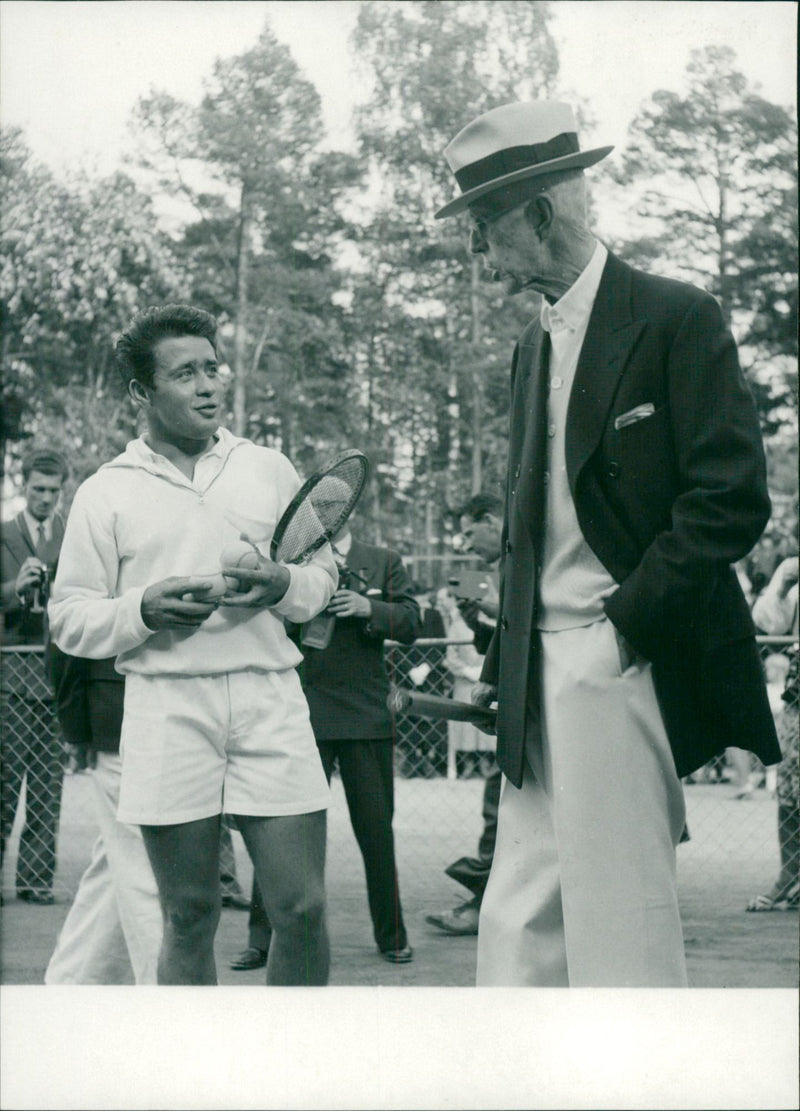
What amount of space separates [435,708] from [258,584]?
0.49 m

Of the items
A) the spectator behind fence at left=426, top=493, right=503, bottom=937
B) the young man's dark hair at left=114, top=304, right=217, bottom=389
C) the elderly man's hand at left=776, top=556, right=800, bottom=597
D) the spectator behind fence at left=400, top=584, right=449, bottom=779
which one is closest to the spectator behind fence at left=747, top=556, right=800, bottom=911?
the elderly man's hand at left=776, top=556, right=800, bottom=597

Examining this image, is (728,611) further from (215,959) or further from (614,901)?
(215,959)

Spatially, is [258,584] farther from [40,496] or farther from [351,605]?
[351,605]

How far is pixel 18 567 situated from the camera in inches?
188

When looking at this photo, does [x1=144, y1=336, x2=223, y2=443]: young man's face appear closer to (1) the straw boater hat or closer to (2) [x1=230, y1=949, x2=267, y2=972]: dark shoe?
(1) the straw boater hat

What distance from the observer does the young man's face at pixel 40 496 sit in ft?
14.3

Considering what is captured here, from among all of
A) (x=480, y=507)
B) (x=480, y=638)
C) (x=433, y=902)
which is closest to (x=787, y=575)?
(x=480, y=507)

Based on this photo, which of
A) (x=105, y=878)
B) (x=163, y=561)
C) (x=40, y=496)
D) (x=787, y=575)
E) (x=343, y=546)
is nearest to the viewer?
(x=163, y=561)

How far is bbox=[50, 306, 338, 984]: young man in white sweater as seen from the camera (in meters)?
3.38

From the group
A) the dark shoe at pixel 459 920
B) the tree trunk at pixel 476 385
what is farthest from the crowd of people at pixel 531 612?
the dark shoe at pixel 459 920

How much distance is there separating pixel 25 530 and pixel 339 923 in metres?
1.55

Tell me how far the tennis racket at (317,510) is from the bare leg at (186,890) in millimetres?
657

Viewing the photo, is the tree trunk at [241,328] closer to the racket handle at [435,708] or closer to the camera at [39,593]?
the camera at [39,593]

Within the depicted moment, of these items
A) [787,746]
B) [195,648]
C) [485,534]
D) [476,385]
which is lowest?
[787,746]
